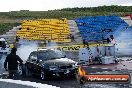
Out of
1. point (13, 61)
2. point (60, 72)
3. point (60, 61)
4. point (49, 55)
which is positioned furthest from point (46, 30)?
point (13, 61)

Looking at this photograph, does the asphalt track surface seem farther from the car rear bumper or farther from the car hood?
the car hood

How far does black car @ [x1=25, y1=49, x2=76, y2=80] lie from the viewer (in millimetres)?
21469

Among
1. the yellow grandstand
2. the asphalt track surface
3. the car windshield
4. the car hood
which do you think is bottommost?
the asphalt track surface

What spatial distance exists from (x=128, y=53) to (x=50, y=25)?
21314mm

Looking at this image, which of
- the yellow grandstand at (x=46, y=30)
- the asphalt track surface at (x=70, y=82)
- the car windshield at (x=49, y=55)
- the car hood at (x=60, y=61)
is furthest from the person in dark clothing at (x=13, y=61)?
the yellow grandstand at (x=46, y=30)

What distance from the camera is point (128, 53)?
116 ft

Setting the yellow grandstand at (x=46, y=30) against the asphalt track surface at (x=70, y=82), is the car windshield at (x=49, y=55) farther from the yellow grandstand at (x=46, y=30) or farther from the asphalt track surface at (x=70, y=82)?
the yellow grandstand at (x=46, y=30)

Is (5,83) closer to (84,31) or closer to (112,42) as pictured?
(112,42)

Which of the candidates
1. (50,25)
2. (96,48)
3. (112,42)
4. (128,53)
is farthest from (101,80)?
(50,25)

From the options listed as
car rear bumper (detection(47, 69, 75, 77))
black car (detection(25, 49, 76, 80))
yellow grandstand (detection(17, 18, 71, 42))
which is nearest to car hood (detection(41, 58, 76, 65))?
black car (detection(25, 49, 76, 80))

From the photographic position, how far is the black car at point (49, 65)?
21469 mm

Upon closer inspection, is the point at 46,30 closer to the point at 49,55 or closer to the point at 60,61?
the point at 49,55

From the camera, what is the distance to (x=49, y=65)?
71.4ft

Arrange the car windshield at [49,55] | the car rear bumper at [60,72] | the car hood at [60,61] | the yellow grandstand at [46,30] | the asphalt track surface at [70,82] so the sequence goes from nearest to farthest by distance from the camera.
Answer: the asphalt track surface at [70,82]
the car rear bumper at [60,72]
the car hood at [60,61]
the car windshield at [49,55]
the yellow grandstand at [46,30]
